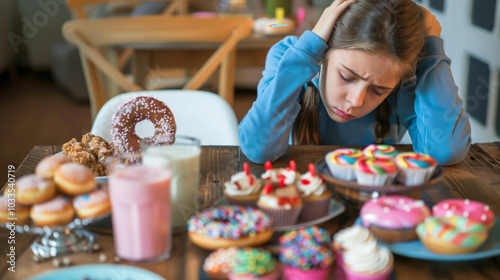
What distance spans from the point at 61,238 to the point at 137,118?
0.34 meters

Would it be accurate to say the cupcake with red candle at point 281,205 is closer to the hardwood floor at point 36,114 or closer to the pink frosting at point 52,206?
the pink frosting at point 52,206

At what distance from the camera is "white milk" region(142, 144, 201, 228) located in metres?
0.95

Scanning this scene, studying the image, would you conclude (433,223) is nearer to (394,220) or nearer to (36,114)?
(394,220)

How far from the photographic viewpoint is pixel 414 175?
1.02m

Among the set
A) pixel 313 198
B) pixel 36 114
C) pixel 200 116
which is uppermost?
pixel 313 198

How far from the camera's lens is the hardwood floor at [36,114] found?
3439mm

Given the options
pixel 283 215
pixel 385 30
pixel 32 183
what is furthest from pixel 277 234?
pixel 385 30

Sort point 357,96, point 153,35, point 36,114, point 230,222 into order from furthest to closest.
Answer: point 36,114 < point 153,35 < point 357,96 < point 230,222

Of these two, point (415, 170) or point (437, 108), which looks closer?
point (415, 170)

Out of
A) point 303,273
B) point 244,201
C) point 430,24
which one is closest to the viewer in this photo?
point 303,273

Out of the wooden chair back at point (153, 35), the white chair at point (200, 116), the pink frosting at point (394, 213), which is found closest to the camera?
the pink frosting at point (394, 213)

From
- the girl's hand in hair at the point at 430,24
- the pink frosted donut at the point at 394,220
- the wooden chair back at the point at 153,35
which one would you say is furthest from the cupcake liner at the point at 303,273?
the wooden chair back at the point at 153,35

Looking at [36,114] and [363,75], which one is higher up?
[363,75]

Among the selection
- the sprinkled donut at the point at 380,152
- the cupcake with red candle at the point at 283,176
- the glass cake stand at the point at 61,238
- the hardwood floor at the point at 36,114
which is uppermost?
the sprinkled donut at the point at 380,152
